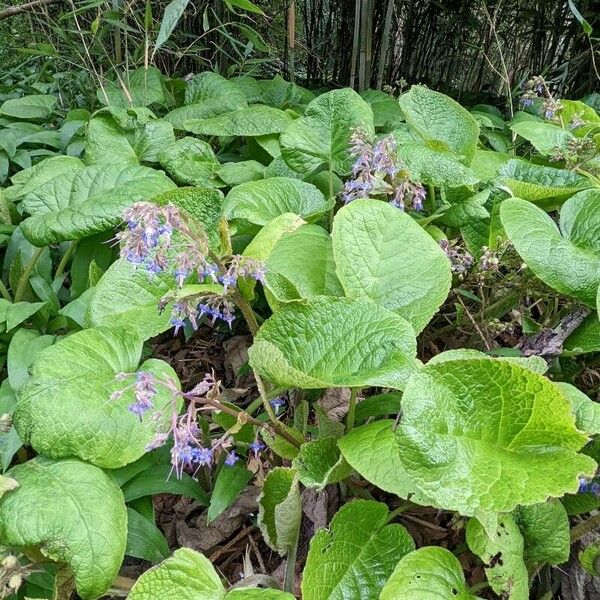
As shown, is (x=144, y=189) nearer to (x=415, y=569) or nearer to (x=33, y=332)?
(x=33, y=332)

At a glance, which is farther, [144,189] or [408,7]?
[408,7]

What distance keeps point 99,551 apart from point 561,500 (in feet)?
1.92

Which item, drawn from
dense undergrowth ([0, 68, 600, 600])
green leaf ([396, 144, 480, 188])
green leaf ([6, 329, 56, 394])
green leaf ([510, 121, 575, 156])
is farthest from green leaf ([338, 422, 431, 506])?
green leaf ([510, 121, 575, 156])

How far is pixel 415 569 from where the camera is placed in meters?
0.67

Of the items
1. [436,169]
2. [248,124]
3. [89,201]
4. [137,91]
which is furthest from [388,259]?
[137,91]

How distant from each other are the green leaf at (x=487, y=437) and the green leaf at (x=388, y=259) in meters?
0.20

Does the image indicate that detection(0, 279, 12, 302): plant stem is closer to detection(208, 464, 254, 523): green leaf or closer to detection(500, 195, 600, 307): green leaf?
detection(208, 464, 254, 523): green leaf

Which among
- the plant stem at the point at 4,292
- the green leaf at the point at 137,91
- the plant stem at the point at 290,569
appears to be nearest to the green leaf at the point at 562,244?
the plant stem at the point at 290,569

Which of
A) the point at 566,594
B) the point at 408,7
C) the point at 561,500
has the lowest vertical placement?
the point at 566,594

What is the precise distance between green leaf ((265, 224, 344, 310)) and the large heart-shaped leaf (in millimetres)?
314

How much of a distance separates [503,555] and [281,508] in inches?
10.1

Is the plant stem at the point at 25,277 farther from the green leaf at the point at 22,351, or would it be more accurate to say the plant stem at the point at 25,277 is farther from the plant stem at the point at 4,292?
the green leaf at the point at 22,351

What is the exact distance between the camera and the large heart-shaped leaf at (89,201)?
1.04 metres

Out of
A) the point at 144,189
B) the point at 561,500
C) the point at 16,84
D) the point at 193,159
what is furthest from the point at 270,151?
the point at 16,84
